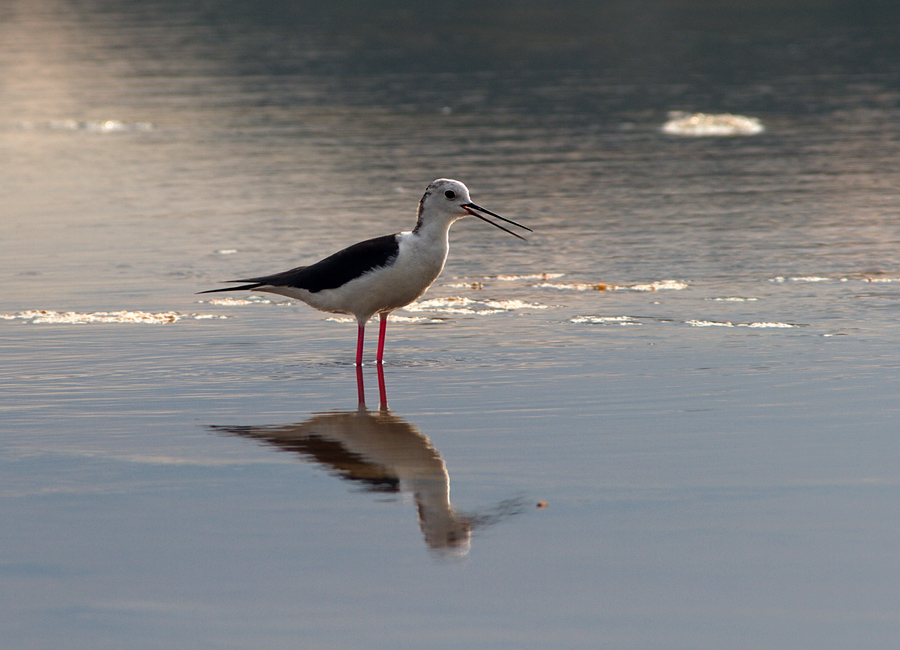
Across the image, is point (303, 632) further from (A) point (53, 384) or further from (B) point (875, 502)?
(A) point (53, 384)

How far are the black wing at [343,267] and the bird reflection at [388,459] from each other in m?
1.12

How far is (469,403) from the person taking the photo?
26.6 ft

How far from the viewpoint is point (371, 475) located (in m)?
6.77

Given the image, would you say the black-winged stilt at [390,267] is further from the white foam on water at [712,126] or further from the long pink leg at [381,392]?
the white foam on water at [712,126]

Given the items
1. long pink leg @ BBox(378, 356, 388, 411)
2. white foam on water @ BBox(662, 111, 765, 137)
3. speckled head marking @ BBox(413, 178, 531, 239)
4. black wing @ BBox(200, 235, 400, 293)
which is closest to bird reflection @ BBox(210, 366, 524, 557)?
long pink leg @ BBox(378, 356, 388, 411)

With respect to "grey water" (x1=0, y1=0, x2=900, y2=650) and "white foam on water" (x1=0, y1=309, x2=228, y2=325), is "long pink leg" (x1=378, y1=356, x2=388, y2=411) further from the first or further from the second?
"white foam on water" (x1=0, y1=309, x2=228, y2=325)

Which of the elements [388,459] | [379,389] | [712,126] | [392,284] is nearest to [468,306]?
[392,284]

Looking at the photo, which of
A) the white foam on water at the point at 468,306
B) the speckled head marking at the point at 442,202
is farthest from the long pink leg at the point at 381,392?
the white foam on water at the point at 468,306

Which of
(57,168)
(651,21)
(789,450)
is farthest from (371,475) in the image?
(651,21)

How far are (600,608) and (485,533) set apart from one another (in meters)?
0.90

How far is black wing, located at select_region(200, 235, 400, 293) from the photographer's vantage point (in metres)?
9.20

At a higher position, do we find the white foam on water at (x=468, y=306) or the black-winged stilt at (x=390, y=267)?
the black-winged stilt at (x=390, y=267)

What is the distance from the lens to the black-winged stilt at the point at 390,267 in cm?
917

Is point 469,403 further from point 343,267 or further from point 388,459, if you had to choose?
point 343,267
